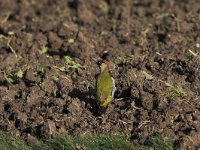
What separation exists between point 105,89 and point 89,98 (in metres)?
0.59

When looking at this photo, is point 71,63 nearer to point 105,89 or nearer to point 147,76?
point 147,76

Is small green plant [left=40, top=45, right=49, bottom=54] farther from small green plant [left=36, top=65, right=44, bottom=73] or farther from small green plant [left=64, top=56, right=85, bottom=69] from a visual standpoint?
small green plant [left=36, top=65, right=44, bottom=73]

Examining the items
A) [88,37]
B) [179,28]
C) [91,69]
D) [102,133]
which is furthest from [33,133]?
[179,28]

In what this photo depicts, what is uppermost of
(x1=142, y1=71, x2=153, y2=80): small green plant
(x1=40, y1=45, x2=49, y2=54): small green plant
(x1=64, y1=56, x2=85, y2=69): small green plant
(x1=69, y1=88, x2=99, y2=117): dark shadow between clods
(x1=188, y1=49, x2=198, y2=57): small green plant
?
(x1=188, y1=49, x2=198, y2=57): small green plant

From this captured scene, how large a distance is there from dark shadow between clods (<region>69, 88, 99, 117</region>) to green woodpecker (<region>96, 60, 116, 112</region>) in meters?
0.22

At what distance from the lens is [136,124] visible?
7.69m

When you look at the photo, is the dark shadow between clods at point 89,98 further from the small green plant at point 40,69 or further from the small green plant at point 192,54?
the small green plant at point 192,54

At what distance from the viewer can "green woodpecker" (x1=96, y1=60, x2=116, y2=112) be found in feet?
25.3

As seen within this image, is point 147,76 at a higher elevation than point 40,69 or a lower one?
higher

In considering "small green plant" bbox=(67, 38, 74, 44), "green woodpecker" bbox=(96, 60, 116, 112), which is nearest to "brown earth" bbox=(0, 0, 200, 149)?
"small green plant" bbox=(67, 38, 74, 44)

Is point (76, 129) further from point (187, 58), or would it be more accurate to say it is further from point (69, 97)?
point (187, 58)

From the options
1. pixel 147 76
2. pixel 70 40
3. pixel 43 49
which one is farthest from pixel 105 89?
pixel 70 40

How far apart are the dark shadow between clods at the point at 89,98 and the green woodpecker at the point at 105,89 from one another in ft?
0.72

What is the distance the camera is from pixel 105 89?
7777mm
